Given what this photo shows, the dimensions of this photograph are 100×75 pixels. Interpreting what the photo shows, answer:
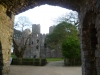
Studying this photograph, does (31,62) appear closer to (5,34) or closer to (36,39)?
(5,34)

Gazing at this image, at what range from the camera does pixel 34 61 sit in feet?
62.0

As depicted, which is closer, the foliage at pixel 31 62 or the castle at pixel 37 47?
the foliage at pixel 31 62

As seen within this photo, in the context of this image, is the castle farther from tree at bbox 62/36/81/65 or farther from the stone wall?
the stone wall

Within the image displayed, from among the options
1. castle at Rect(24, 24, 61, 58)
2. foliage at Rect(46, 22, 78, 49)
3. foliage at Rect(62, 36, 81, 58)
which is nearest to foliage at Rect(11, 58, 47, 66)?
foliage at Rect(62, 36, 81, 58)

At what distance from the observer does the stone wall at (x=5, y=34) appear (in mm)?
5753

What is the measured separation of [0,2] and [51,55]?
35.6 metres

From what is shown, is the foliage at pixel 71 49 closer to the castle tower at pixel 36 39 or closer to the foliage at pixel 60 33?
the foliage at pixel 60 33

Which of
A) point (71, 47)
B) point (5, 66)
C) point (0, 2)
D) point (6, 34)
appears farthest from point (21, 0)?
point (71, 47)

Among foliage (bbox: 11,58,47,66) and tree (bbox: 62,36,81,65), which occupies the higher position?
tree (bbox: 62,36,81,65)

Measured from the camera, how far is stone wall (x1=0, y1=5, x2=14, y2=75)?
5.75 m

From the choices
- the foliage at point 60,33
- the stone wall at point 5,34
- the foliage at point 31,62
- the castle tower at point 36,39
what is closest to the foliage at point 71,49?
the foliage at point 31,62

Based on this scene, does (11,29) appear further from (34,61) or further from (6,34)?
(34,61)

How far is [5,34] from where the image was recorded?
6.02 meters

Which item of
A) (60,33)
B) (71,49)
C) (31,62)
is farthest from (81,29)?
(60,33)
